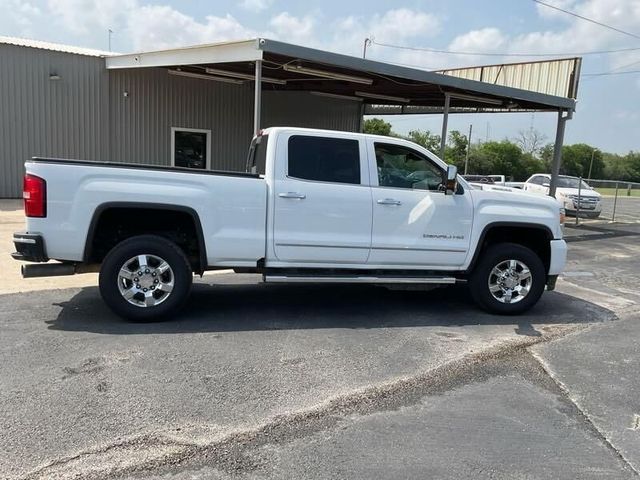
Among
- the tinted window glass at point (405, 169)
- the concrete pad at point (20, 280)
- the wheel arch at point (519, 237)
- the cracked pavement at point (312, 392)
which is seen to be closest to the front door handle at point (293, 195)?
the tinted window glass at point (405, 169)

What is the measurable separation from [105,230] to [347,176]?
268 cm

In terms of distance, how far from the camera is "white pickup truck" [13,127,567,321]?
552 cm

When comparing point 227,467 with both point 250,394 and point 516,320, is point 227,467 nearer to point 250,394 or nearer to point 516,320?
point 250,394

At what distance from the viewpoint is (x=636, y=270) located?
10.8 meters

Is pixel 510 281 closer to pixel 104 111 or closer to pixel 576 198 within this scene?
pixel 104 111

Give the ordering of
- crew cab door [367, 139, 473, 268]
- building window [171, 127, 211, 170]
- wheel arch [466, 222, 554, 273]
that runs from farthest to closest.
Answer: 1. building window [171, 127, 211, 170]
2. wheel arch [466, 222, 554, 273]
3. crew cab door [367, 139, 473, 268]

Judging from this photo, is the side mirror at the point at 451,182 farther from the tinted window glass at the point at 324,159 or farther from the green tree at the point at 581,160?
the green tree at the point at 581,160

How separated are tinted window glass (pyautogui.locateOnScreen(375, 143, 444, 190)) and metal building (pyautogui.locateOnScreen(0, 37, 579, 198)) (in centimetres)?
561

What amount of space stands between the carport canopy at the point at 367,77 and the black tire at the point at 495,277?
4710 mm

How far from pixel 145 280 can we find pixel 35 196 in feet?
4.30

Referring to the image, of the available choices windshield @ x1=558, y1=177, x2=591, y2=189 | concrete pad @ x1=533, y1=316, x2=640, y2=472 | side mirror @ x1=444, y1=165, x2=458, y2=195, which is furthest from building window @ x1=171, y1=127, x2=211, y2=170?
concrete pad @ x1=533, y1=316, x2=640, y2=472

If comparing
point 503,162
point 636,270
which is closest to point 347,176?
point 636,270

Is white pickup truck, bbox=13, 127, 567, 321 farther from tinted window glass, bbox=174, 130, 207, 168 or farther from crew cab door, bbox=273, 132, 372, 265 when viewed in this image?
tinted window glass, bbox=174, 130, 207, 168

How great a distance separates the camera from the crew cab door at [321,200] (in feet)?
Result: 19.6
